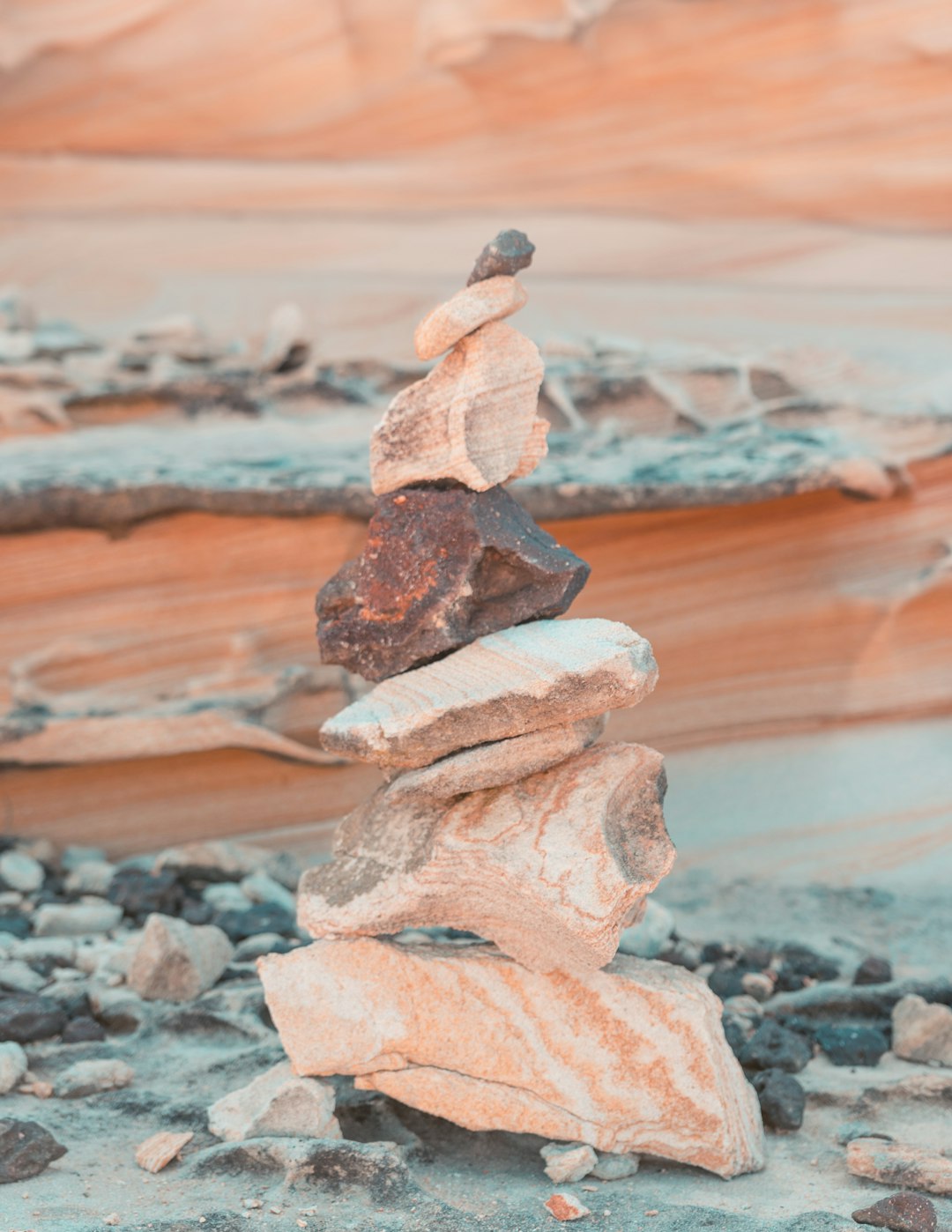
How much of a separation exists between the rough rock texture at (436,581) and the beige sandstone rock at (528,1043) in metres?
0.91

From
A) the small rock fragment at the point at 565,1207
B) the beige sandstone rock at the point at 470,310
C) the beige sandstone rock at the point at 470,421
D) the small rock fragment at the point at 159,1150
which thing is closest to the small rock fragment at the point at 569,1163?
the small rock fragment at the point at 565,1207

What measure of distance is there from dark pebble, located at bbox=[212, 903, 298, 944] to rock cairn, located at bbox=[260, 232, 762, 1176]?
4.68ft

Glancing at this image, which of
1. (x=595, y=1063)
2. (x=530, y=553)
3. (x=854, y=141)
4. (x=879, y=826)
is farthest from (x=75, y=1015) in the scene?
(x=854, y=141)

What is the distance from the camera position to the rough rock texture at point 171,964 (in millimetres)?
5004

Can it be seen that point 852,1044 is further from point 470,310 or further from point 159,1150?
point 470,310

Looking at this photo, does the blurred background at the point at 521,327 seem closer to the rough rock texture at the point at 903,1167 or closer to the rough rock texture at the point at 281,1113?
the rough rock texture at the point at 281,1113

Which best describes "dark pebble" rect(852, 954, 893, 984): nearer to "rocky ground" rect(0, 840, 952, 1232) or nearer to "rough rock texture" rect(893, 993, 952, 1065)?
"rocky ground" rect(0, 840, 952, 1232)

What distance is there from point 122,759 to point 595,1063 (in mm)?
3428

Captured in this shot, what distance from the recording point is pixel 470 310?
4090 millimetres

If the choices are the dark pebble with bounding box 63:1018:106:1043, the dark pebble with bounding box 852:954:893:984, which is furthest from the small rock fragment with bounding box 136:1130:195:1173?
the dark pebble with bounding box 852:954:893:984

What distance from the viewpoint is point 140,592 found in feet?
22.3

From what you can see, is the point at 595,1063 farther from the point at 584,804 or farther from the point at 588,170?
the point at 588,170

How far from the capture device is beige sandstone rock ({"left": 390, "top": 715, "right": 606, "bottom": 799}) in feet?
13.1

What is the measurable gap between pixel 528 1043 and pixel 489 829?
2.12 feet
